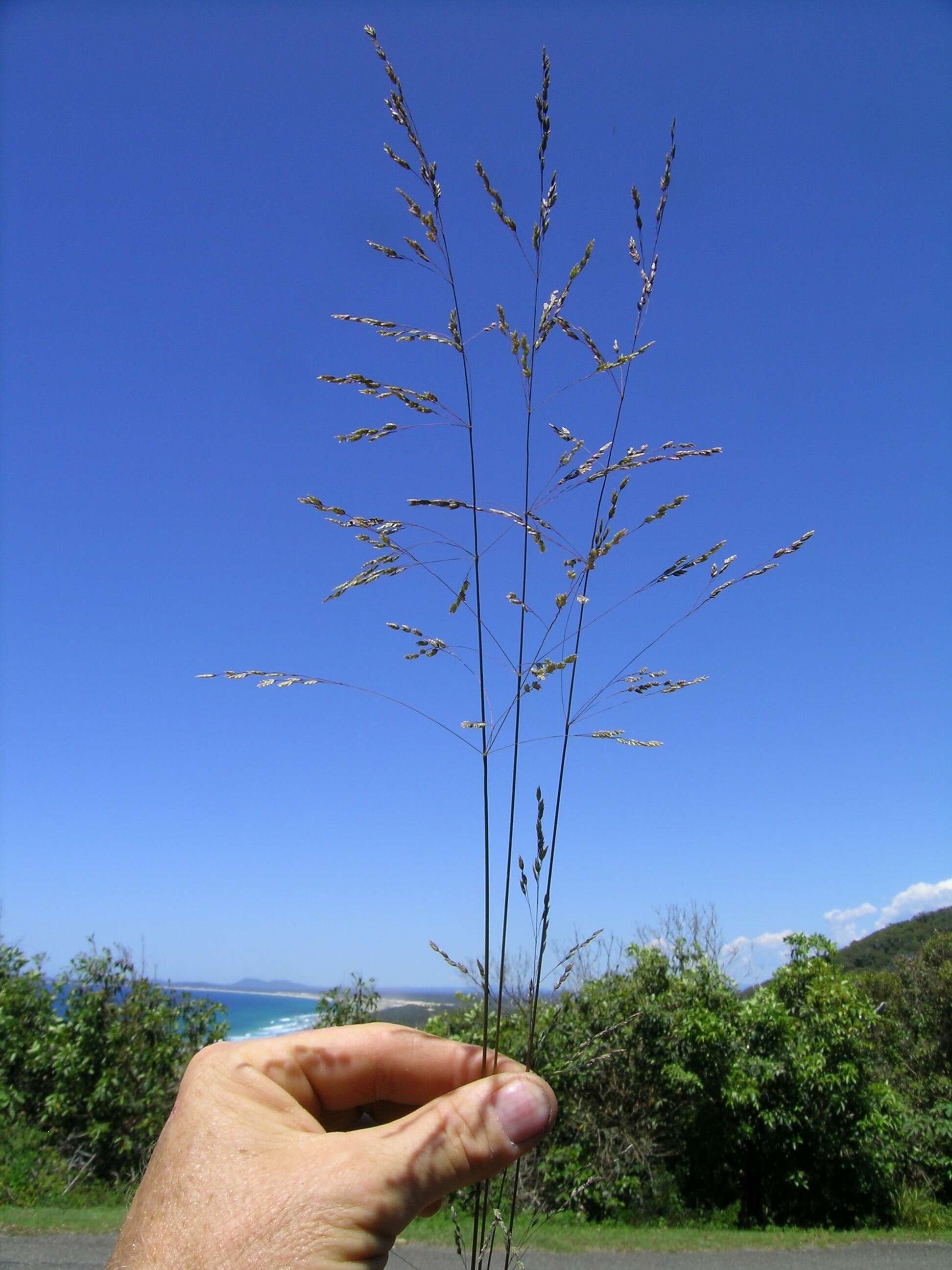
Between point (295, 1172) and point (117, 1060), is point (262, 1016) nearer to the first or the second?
point (117, 1060)

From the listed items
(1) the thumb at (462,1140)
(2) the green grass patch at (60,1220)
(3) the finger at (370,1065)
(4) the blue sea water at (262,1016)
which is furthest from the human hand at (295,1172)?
(4) the blue sea water at (262,1016)

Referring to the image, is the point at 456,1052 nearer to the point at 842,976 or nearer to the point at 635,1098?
the point at 635,1098

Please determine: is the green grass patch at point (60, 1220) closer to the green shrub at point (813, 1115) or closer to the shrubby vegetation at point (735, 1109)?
the shrubby vegetation at point (735, 1109)

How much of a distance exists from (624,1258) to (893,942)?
2455 cm

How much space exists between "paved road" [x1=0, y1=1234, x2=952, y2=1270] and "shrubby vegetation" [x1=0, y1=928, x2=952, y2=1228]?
114 cm

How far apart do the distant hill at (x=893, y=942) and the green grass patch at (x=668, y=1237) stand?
907 centimetres

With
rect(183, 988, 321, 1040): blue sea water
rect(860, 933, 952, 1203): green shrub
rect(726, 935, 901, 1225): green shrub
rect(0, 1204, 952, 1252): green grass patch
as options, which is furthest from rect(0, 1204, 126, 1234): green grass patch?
rect(183, 988, 321, 1040): blue sea water

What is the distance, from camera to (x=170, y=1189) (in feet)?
4.20

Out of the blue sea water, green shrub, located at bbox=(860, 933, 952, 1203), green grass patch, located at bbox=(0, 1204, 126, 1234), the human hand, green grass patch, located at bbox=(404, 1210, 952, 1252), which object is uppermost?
the human hand

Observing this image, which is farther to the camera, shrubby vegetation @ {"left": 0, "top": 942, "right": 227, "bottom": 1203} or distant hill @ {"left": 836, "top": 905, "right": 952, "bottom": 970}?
distant hill @ {"left": 836, "top": 905, "right": 952, "bottom": 970}

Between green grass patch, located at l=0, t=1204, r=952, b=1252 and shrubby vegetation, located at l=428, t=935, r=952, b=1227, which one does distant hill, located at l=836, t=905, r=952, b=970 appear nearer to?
shrubby vegetation, located at l=428, t=935, r=952, b=1227

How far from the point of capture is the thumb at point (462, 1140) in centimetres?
126

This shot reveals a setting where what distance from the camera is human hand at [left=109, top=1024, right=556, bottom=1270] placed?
3.94ft

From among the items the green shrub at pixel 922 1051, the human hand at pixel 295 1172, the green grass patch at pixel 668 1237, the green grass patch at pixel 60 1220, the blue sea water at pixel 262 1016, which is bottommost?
the blue sea water at pixel 262 1016
